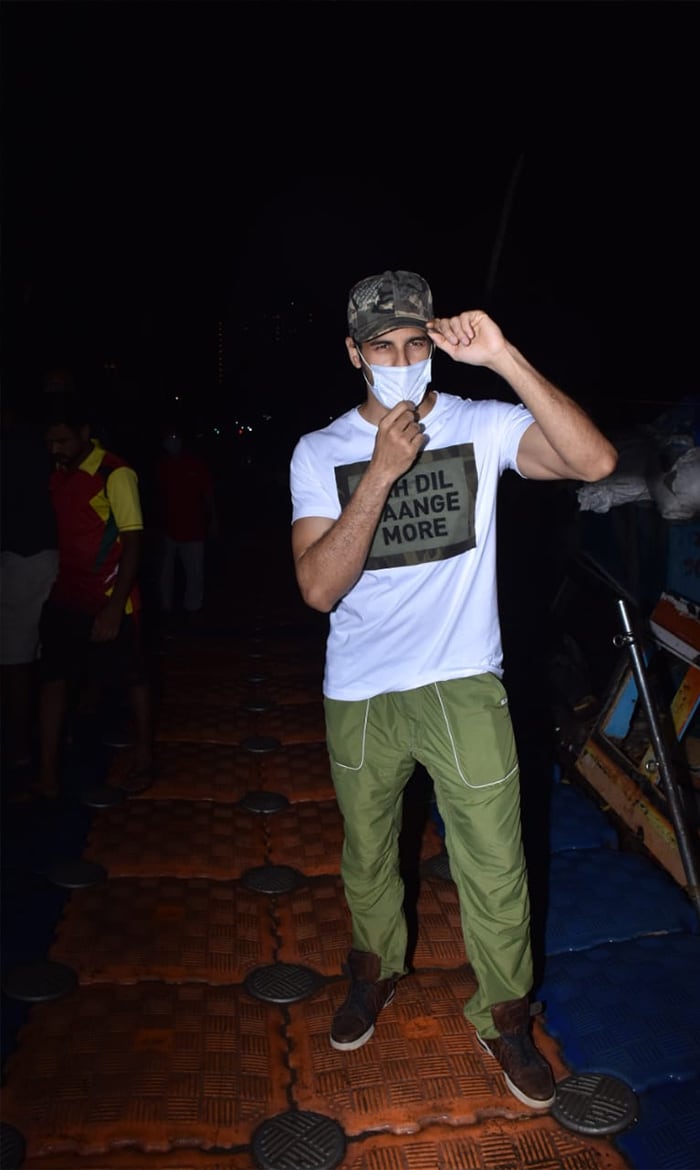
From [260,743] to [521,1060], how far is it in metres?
2.91

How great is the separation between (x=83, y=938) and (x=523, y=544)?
4635mm

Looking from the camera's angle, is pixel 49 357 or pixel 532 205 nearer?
pixel 532 205

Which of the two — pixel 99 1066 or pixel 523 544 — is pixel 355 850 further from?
pixel 523 544

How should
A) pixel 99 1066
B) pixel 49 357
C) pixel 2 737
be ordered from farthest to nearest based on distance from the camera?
pixel 49 357 → pixel 2 737 → pixel 99 1066

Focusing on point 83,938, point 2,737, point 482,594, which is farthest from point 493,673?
point 2,737

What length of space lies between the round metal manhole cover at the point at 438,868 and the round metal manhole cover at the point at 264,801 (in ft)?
2.90

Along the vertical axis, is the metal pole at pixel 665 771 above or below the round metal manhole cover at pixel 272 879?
above

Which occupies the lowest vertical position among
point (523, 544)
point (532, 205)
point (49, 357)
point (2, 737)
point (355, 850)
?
point (2, 737)

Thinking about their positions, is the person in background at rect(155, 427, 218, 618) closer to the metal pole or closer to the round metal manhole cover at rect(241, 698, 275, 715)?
the round metal manhole cover at rect(241, 698, 275, 715)

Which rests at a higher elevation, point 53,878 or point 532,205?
point 532,205

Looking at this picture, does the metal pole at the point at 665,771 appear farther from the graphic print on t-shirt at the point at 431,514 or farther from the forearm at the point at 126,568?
the forearm at the point at 126,568

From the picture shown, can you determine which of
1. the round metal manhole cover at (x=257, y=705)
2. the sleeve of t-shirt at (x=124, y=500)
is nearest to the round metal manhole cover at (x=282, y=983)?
the sleeve of t-shirt at (x=124, y=500)

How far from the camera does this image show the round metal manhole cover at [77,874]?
346cm

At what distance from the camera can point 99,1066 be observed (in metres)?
2.45
